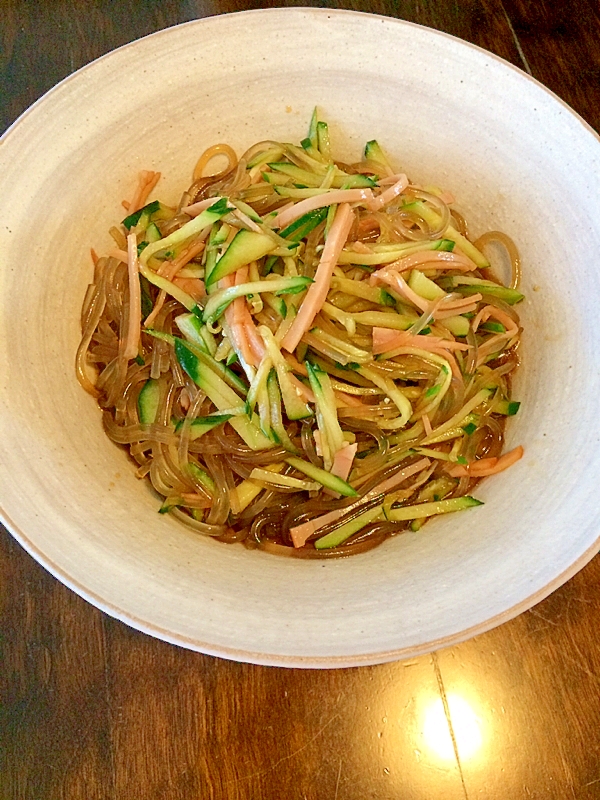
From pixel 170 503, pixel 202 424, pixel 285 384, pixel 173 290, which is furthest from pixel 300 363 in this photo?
pixel 170 503

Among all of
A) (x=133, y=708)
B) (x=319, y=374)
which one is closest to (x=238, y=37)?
(x=319, y=374)

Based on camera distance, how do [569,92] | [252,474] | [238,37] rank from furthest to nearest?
[569,92], [238,37], [252,474]

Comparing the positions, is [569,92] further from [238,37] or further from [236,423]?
[236,423]

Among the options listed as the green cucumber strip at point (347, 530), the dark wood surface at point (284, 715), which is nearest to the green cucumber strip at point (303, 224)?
the green cucumber strip at point (347, 530)

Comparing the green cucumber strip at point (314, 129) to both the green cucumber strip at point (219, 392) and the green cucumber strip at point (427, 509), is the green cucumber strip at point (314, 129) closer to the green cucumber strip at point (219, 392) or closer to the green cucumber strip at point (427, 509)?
the green cucumber strip at point (219, 392)

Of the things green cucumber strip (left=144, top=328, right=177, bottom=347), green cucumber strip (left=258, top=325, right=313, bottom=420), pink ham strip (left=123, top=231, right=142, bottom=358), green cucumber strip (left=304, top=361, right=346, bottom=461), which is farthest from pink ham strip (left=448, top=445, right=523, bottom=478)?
A: pink ham strip (left=123, top=231, right=142, bottom=358)

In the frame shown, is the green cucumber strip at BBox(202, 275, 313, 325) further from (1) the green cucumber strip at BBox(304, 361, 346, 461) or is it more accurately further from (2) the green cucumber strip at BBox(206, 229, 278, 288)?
(1) the green cucumber strip at BBox(304, 361, 346, 461)
